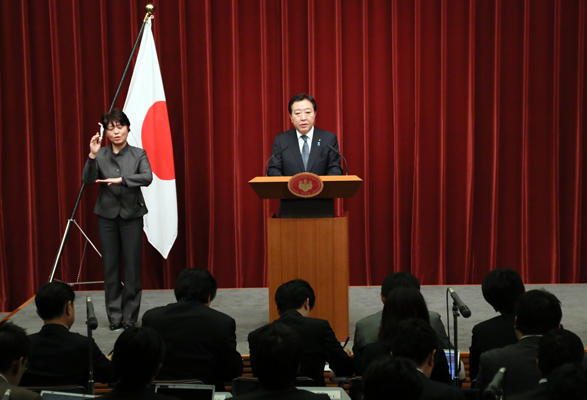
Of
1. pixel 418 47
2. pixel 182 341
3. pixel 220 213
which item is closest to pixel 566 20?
pixel 418 47

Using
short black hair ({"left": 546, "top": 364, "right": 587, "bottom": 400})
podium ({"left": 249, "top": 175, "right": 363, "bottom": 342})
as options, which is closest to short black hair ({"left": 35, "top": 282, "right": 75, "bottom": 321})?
podium ({"left": 249, "top": 175, "right": 363, "bottom": 342})

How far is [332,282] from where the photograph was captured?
3.44 meters

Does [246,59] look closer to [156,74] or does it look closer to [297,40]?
[297,40]

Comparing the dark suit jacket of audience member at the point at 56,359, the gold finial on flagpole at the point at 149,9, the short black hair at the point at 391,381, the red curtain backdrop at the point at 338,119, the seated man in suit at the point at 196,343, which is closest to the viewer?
the short black hair at the point at 391,381

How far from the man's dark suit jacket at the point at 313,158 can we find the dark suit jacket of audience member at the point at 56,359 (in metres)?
1.94

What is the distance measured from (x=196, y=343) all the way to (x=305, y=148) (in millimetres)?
2028

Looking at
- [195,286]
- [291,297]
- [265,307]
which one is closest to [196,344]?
[195,286]

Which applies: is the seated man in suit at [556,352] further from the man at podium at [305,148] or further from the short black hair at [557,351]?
the man at podium at [305,148]

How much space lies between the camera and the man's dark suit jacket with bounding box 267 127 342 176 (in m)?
3.99

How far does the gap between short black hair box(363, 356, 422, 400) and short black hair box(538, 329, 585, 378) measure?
1.74ft

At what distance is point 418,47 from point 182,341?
12.5 feet

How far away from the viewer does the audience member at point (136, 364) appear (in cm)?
169

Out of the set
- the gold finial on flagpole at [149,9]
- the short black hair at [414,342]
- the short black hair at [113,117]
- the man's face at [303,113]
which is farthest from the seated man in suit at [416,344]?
the gold finial on flagpole at [149,9]

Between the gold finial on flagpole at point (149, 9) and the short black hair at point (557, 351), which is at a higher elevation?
the gold finial on flagpole at point (149, 9)
